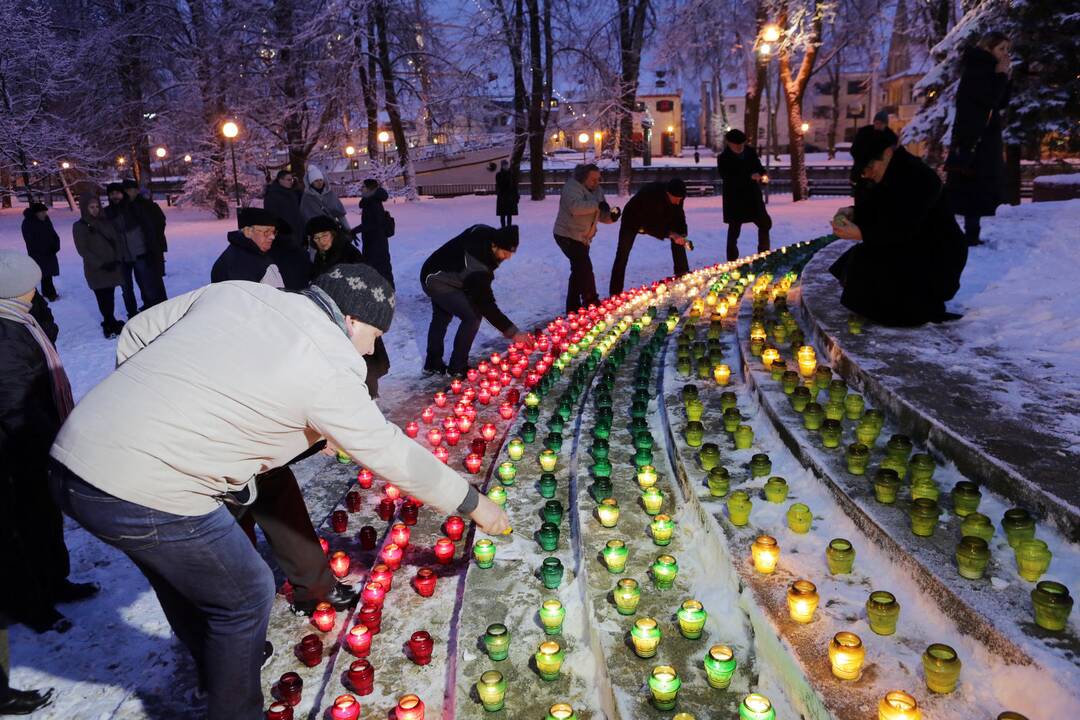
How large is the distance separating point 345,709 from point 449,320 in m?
4.86

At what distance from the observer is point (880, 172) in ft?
17.0

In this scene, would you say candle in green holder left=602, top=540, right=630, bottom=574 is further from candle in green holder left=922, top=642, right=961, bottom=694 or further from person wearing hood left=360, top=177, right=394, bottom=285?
person wearing hood left=360, top=177, right=394, bottom=285

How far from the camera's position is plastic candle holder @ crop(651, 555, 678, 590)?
329 centimetres

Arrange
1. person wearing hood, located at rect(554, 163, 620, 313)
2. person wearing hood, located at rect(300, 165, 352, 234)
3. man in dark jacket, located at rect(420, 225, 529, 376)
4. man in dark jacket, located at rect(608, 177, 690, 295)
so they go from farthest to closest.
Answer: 1. man in dark jacket, located at rect(608, 177, 690, 295)
2. person wearing hood, located at rect(300, 165, 352, 234)
3. person wearing hood, located at rect(554, 163, 620, 313)
4. man in dark jacket, located at rect(420, 225, 529, 376)

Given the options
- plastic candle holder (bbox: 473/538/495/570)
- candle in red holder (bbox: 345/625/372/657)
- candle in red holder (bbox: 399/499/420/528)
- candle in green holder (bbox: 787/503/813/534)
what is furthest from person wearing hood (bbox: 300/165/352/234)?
candle in green holder (bbox: 787/503/813/534)

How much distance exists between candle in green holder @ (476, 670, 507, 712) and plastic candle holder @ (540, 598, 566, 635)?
431mm

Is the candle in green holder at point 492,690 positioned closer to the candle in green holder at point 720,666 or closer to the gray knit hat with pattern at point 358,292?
the candle in green holder at point 720,666

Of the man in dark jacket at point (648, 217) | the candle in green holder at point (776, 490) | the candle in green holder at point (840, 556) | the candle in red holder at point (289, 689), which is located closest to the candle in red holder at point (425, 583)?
the candle in red holder at point (289, 689)

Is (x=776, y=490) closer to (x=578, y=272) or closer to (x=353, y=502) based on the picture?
(x=353, y=502)

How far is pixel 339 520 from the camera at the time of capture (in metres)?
4.36

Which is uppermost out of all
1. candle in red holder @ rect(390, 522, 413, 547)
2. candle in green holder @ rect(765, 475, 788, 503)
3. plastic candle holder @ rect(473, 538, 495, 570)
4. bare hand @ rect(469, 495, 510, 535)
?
bare hand @ rect(469, 495, 510, 535)

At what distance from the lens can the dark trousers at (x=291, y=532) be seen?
3385mm

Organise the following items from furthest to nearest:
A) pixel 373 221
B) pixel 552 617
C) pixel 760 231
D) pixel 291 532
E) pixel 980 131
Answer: pixel 760 231 → pixel 373 221 → pixel 980 131 → pixel 291 532 → pixel 552 617

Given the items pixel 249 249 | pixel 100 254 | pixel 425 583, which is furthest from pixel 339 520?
pixel 100 254
